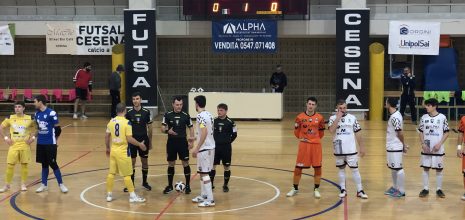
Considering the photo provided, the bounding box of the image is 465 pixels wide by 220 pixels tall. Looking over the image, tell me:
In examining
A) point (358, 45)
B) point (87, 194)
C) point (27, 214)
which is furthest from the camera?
point (358, 45)

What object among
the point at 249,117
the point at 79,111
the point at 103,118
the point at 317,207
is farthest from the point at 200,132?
the point at 79,111

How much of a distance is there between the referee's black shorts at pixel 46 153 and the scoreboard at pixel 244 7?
41.2ft

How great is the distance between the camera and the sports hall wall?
25125 millimetres

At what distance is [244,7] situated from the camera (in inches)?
877

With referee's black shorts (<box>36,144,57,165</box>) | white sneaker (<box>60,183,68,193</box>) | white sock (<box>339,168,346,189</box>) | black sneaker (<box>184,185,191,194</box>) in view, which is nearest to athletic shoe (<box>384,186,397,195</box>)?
white sock (<box>339,168,346,189</box>)

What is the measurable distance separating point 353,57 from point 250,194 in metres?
12.8

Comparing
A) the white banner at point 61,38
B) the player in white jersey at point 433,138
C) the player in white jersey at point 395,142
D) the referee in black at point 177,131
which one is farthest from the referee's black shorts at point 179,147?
the white banner at point 61,38

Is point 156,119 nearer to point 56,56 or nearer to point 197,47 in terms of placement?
point 197,47

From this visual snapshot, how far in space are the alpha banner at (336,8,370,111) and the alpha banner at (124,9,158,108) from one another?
703 centimetres

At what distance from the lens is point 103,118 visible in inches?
948

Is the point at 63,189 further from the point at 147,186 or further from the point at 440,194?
the point at 440,194

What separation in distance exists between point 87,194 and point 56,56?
15918 mm

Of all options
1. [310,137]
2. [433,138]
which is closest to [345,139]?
[310,137]

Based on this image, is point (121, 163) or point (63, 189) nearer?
point (121, 163)
